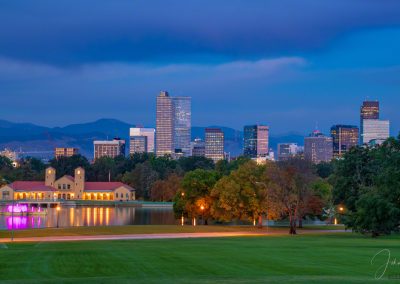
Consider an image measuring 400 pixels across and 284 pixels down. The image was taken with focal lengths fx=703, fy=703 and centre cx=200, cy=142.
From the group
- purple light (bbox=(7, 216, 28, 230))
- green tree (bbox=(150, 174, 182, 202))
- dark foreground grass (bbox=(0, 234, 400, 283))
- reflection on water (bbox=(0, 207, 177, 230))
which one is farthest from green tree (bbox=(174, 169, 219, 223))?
green tree (bbox=(150, 174, 182, 202))

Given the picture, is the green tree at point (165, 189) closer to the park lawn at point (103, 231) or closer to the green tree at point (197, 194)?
the green tree at point (197, 194)

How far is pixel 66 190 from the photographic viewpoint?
614 ft

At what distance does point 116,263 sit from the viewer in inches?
1387

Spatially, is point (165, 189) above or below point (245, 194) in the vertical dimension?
below

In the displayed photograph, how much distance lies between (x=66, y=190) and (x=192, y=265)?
157328mm

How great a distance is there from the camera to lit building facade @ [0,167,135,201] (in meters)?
177

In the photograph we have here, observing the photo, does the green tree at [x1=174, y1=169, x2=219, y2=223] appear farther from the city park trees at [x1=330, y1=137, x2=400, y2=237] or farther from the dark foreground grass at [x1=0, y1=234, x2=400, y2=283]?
the dark foreground grass at [x1=0, y1=234, x2=400, y2=283]

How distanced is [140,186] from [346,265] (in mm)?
156305

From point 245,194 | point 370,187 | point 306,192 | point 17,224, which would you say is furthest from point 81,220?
point 370,187

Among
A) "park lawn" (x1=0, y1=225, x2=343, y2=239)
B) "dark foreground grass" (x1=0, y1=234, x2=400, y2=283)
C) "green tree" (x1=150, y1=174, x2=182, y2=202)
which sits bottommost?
"park lawn" (x1=0, y1=225, x2=343, y2=239)

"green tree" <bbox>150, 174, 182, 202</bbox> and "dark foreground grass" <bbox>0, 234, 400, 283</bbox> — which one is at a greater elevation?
"green tree" <bbox>150, 174, 182, 202</bbox>

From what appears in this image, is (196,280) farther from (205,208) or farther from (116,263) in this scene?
(205,208)

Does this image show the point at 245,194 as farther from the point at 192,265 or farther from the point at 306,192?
the point at 192,265

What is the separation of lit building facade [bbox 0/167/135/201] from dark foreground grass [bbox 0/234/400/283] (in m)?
134
